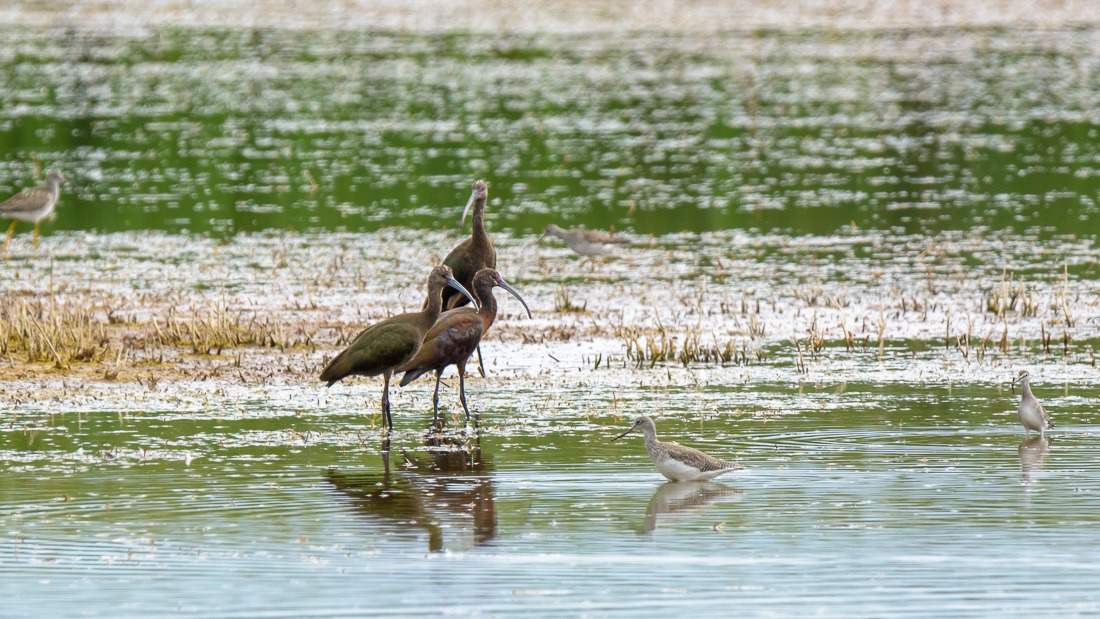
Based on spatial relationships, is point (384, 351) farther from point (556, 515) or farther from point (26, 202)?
Result: point (26, 202)

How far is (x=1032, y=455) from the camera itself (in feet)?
36.1

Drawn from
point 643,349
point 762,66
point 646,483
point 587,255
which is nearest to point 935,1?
point 762,66

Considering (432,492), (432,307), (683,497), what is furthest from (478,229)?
(683,497)

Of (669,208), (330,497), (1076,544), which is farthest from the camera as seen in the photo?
(669,208)

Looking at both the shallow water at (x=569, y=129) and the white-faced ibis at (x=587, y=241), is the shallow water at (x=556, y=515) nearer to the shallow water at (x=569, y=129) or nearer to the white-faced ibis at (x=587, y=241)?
the white-faced ibis at (x=587, y=241)

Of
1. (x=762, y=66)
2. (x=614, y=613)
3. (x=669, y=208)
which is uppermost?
(x=762, y=66)

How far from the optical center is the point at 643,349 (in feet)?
47.5

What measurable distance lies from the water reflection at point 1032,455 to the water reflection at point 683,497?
1674mm

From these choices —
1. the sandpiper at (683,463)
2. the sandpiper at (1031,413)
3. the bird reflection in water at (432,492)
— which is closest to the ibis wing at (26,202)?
the bird reflection in water at (432,492)

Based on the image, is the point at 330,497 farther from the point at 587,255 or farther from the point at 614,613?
the point at 587,255

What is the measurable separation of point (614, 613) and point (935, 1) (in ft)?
143

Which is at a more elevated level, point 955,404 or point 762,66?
point 762,66

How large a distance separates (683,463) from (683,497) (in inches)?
7.9

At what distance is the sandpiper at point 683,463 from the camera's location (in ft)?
33.9
